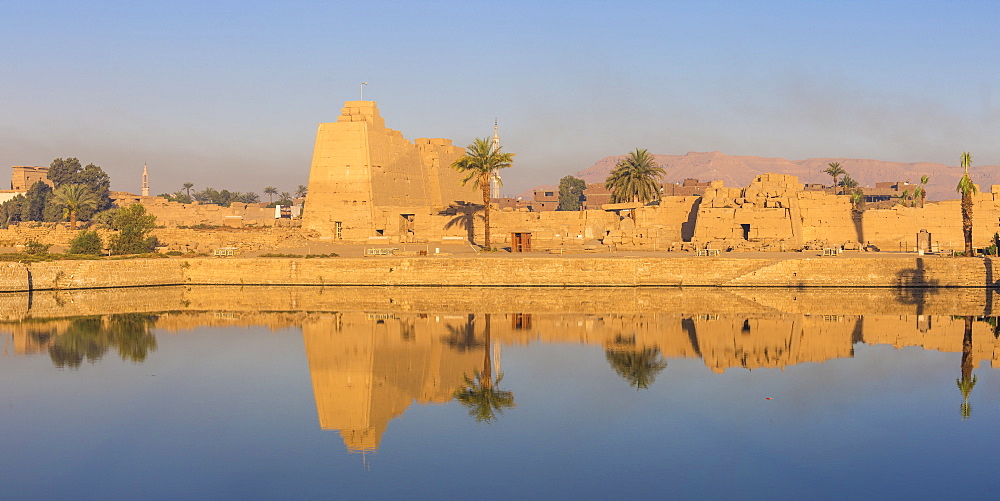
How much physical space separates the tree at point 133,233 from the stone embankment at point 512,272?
9018 millimetres

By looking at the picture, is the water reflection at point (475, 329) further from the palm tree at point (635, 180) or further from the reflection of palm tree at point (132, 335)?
the palm tree at point (635, 180)

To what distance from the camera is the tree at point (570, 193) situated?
117 meters

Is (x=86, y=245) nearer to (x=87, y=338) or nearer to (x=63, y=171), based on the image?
(x=87, y=338)

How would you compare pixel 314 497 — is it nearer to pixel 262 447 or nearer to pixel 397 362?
pixel 262 447

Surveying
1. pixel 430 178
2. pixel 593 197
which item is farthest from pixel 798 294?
pixel 593 197

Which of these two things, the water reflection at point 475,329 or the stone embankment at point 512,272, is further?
the stone embankment at point 512,272

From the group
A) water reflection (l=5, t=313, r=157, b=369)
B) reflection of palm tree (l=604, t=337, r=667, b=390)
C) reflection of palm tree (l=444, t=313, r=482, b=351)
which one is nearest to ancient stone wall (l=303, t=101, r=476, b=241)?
water reflection (l=5, t=313, r=157, b=369)

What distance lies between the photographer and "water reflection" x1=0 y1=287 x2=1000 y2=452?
21766 millimetres

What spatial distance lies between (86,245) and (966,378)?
4340 cm

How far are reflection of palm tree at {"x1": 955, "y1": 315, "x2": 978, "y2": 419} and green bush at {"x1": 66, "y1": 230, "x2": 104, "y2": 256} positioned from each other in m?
41.8

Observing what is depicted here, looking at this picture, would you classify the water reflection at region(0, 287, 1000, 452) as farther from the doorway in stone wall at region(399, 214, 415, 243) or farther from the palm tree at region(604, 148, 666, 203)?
the palm tree at region(604, 148, 666, 203)

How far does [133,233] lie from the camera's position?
5134 cm

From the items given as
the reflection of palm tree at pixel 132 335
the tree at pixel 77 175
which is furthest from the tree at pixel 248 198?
the reflection of palm tree at pixel 132 335

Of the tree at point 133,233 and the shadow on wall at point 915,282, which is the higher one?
the tree at point 133,233
